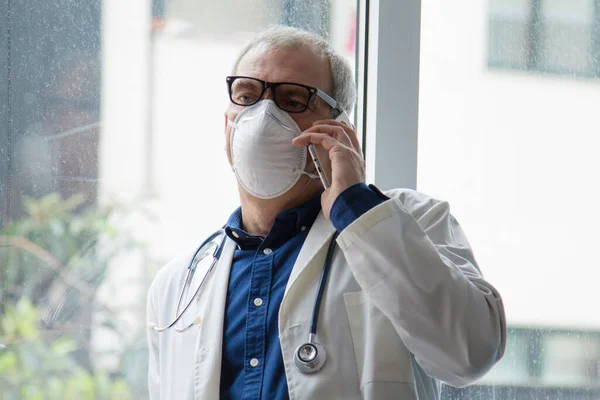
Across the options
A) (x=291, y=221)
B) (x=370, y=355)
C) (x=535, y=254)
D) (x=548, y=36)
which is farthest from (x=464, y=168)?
(x=370, y=355)

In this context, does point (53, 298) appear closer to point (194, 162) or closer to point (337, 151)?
point (194, 162)

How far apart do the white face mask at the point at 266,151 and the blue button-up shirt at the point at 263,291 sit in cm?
11

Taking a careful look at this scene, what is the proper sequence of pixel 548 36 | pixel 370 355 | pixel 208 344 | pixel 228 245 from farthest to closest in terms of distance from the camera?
pixel 548 36
pixel 228 245
pixel 208 344
pixel 370 355

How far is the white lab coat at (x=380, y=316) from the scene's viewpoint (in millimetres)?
1207

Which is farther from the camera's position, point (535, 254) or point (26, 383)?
point (535, 254)

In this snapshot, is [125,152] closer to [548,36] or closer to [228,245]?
[228,245]

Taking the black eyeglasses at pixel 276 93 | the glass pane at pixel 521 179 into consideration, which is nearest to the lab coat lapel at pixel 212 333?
the black eyeglasses at pixel 276 93

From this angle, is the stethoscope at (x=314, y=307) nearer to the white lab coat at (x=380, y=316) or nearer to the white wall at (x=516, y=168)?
the white lab coat at (x=380, y=316)

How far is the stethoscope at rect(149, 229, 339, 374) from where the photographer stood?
1.32m

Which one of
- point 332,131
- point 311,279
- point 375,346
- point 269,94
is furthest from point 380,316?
point 269,94

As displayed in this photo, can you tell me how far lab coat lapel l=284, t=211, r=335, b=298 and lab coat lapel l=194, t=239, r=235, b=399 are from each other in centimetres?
18

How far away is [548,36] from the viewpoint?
6.65ft

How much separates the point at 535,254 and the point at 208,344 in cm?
100

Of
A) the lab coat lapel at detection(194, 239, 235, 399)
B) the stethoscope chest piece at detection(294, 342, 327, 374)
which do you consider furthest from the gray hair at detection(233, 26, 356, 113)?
the stethoscope chest piece at detection(294, 342, 327, 374)
